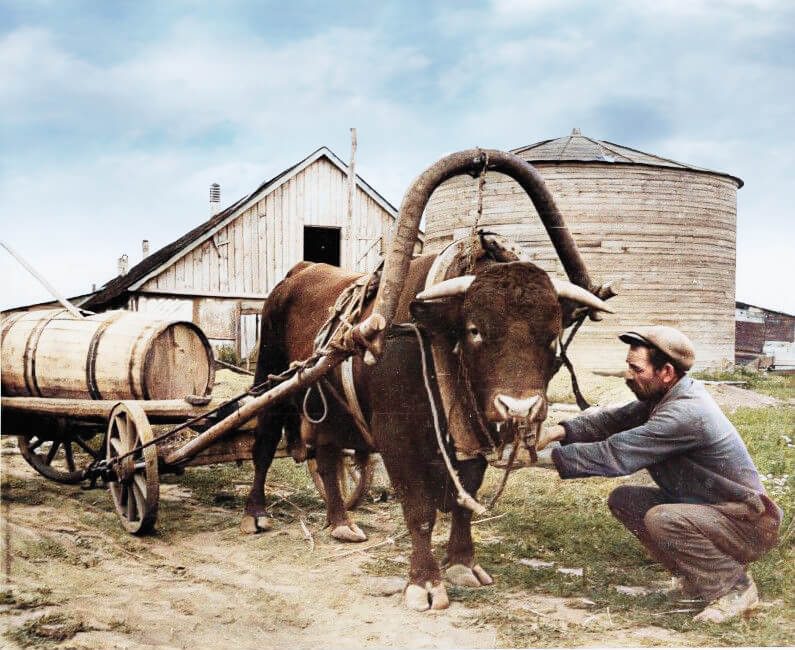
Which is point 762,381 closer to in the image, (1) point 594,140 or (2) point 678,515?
(2) point 678,515

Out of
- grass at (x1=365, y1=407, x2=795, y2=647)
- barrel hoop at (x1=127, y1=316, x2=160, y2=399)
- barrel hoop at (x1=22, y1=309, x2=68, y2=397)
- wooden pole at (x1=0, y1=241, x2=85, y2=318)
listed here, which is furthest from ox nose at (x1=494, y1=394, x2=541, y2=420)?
barrel hoop at (x1=22, y1=309, x2=68, y2=397)

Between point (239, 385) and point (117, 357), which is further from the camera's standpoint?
point (239, 385)

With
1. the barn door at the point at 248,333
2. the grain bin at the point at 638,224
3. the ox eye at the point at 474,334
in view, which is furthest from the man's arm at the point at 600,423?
the barn door at the point at 248,333

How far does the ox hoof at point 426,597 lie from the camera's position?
138 inches

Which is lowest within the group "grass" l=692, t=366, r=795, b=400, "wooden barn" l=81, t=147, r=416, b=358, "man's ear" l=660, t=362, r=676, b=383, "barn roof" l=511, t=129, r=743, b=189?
"grass" l=692, t=366, r=795, b=400

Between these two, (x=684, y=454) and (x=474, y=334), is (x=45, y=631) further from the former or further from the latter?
(x=684, y=454)

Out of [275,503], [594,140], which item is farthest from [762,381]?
[275,503]

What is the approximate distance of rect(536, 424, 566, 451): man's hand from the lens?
3.36 m

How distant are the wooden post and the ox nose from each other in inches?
72.9

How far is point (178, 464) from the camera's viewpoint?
15.2ft

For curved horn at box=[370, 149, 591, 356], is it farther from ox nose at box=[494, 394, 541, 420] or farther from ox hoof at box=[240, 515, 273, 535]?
ox hoof at box=[240, 515, 273, 535]

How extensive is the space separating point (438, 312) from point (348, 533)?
1892 mm

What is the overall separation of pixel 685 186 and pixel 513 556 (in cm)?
215

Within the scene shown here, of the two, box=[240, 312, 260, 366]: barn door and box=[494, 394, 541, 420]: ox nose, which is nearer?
box=[494, 394, 541, 420]: ox nose
